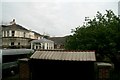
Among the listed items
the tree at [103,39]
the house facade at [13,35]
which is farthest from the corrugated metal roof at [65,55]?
the house facade at [13,35]

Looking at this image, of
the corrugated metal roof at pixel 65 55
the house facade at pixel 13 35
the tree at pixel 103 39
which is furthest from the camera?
the house facade at pixel 13 35

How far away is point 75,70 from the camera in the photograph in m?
8.50

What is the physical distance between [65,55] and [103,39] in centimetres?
844

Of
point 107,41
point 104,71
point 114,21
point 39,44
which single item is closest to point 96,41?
point 107,41

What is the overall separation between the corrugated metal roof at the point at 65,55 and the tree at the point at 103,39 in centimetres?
751

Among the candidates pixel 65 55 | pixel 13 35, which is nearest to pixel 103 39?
pixel 65 55

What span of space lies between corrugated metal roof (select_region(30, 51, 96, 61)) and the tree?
7.51 m

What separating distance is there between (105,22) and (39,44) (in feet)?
112

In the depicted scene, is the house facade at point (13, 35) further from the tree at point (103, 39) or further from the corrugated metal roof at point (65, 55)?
the corrugated metal roof at point (65, 55)

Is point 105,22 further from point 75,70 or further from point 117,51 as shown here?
point 75,70

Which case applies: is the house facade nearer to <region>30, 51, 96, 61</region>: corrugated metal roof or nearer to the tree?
the tree

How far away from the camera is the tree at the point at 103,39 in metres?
15.9

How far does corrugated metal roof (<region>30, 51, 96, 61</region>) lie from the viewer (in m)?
7.93

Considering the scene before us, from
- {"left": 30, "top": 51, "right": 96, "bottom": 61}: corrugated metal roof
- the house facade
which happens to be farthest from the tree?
the house facade
